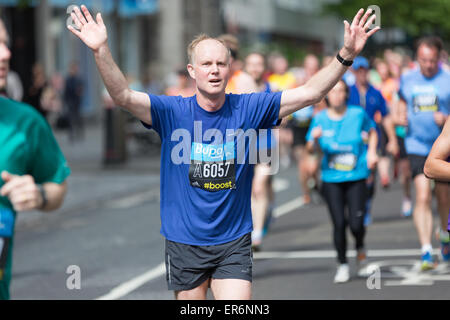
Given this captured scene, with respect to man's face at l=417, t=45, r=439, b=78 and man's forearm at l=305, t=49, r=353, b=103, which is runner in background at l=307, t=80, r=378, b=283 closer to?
man's face at l=417, t=45, r=439, b=78

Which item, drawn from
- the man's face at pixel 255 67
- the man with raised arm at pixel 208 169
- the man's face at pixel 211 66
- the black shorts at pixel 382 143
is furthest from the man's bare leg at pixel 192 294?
the black shorts at pixel 382 143

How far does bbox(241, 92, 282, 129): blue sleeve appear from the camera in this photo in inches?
199

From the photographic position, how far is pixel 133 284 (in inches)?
327

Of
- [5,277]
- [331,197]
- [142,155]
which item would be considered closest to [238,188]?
[5,277]

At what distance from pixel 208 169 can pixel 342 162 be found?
3711 mm

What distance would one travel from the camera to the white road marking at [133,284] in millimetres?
7777

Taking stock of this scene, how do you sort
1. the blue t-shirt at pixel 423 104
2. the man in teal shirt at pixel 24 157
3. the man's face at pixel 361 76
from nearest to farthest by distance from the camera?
the man in teal shirt at pixel 24 157
the blue t-shirt at pixel 423 104
the man's face at pixel 361 76

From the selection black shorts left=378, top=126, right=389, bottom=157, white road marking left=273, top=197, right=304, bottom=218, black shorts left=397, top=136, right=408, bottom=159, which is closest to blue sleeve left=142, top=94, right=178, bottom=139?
black shorts left=397, top=136, right=408, bottom=159

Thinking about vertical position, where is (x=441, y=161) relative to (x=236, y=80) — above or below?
below

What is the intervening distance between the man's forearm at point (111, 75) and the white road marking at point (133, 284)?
323 centimetres

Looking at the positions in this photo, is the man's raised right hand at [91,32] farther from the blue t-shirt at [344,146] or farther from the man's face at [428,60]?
the man's face at [428,60]

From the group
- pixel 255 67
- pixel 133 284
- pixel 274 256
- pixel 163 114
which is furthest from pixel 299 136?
pixel 163 114

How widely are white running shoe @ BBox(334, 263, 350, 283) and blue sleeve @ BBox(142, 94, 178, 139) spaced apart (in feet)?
11.8

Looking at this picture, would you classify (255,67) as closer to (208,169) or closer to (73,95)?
(208,169)
